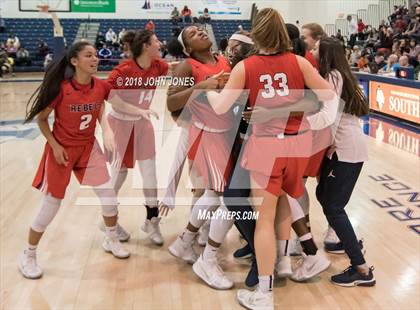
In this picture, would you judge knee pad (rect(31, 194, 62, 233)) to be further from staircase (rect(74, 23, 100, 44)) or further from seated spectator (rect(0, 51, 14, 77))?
staircase (rect(74, 23, 100, 44))

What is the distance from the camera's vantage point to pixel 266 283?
2.61 metres

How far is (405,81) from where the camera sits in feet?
25.3

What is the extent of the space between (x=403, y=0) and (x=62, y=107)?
1848 centimetres

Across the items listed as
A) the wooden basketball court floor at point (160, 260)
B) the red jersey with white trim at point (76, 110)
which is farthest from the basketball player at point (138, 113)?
the wooden basketball court floor at point (160, 260)

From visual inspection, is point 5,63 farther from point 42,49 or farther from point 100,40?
point 100,40

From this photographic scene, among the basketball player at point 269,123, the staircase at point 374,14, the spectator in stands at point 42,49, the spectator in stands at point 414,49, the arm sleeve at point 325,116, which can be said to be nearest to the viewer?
the basketball player at point 269,123

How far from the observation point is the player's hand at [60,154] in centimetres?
292

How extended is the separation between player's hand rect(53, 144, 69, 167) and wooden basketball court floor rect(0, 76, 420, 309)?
0.75 meters

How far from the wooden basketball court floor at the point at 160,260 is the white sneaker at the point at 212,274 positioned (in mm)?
42

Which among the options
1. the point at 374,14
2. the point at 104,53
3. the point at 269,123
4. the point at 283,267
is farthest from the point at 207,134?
the point at 374,14

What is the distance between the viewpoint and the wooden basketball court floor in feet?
9.16

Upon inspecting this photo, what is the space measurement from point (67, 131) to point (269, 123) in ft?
4.32

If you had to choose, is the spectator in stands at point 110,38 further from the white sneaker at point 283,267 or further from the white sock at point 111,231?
the white sneaker at point 283,267

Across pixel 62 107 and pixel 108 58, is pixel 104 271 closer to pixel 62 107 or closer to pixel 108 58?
pixel 62 107
